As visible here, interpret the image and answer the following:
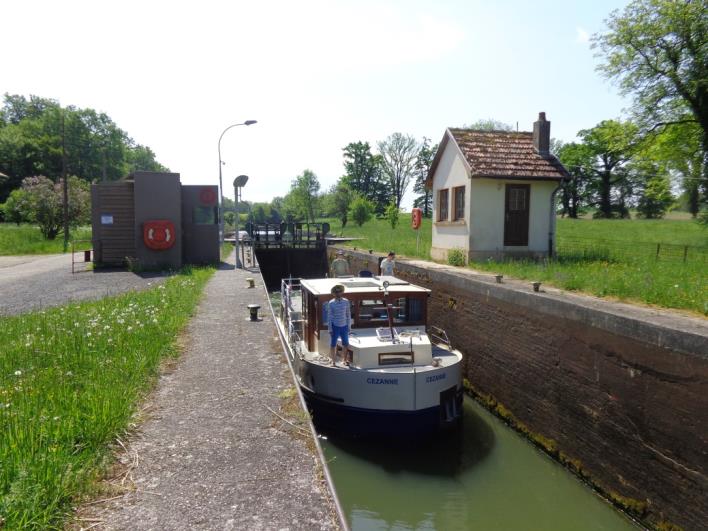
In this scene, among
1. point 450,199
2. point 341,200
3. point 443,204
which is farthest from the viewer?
point 341,200

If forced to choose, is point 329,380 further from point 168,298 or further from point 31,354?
point 168,298

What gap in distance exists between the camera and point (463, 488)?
7414 mm

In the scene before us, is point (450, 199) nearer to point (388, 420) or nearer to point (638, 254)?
point (638, 254)

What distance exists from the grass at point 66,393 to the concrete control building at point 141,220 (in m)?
10.3

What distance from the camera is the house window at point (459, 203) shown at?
16.4 metres

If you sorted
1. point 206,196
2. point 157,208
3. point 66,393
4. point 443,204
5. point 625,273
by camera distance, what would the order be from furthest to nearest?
point 206,196
point 157,208
point 443,204
point 625,273
point 66,393

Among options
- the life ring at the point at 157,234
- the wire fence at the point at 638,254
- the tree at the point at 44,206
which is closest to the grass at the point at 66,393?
the life ring at the point at 157,234

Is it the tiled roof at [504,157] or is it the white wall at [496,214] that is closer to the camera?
the tiled roof at [504,157]

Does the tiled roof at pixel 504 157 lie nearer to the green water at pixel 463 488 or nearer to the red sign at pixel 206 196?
the green water at pixel 463 488

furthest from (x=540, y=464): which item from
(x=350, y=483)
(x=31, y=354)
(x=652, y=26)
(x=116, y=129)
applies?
(x=116, y=129)

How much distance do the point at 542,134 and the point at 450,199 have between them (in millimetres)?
3655

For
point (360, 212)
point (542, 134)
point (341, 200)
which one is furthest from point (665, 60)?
point (341, 200)

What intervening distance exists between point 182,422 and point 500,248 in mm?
12416

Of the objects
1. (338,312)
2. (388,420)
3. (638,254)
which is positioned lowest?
(388,420)
